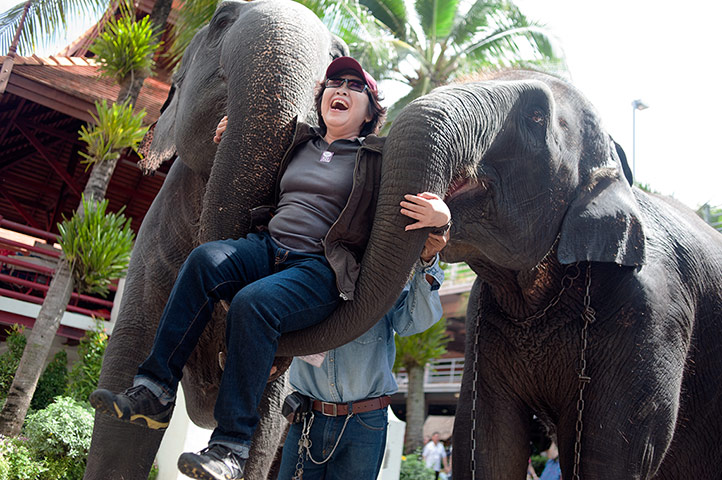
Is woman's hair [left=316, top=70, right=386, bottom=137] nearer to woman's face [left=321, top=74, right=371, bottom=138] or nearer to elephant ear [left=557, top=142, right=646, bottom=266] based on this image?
woman's face [left=321, top=74, right=371, bottom=138]

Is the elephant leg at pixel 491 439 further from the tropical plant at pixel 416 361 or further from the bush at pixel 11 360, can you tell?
the tropical plant at pixel 416 361

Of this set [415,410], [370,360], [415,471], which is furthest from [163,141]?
[415,410]

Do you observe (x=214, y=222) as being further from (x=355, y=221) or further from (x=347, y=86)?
(x=347, y=86)

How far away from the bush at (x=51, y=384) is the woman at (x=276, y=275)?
1052 cm

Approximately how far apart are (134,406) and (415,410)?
548 inches

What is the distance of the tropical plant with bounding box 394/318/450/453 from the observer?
14.4 meters

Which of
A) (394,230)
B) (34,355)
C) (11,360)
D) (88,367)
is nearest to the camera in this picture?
(394,230)

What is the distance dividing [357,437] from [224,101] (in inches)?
62.9

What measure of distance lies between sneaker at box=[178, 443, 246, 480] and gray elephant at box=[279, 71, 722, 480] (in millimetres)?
453

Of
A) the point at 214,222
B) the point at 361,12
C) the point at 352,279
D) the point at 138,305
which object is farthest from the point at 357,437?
the point at 361,12

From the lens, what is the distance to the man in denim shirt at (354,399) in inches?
108

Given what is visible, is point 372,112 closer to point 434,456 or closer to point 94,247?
point 94,247

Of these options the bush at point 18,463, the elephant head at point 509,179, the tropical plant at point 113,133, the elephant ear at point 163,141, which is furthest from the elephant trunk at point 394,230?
the tropical plant at point 113,133

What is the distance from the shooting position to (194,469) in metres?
1.85
